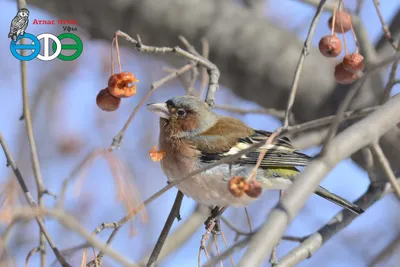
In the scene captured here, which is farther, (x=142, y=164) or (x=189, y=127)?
(x=142, y=164)

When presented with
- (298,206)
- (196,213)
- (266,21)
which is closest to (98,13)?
(266,21)

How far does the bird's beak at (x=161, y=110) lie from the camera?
3.69m

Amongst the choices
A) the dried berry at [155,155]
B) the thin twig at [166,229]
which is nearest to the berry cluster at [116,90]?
the dried berry at [155,155]

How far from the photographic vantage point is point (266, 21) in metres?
4.88

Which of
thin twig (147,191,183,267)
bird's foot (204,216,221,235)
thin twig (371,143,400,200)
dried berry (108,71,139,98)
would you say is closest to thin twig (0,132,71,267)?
thin twig (147,191,183,267)

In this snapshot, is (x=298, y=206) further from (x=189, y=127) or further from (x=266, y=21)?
(x=266, y=21)

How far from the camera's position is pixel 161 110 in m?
3.76

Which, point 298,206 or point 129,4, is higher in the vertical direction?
point 129,4

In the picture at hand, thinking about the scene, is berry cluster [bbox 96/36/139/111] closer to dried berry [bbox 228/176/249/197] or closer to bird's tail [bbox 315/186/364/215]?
dried berry [bbox 228/176/249/197]

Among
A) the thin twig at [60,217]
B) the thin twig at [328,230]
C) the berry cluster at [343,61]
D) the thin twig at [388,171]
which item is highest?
the berry cluster at [343,61]

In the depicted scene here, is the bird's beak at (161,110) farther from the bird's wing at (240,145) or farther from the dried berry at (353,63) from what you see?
the dried berry at (353,63)

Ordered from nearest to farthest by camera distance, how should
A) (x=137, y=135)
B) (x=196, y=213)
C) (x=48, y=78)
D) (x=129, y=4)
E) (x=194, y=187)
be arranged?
(x=194, y=187) < (x=196, y=213) < (x=129, y=4) < (x=48, y=78) < (x=137, y=135)

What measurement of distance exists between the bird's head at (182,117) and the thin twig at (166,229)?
755 mm

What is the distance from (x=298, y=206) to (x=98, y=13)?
3.43 m
